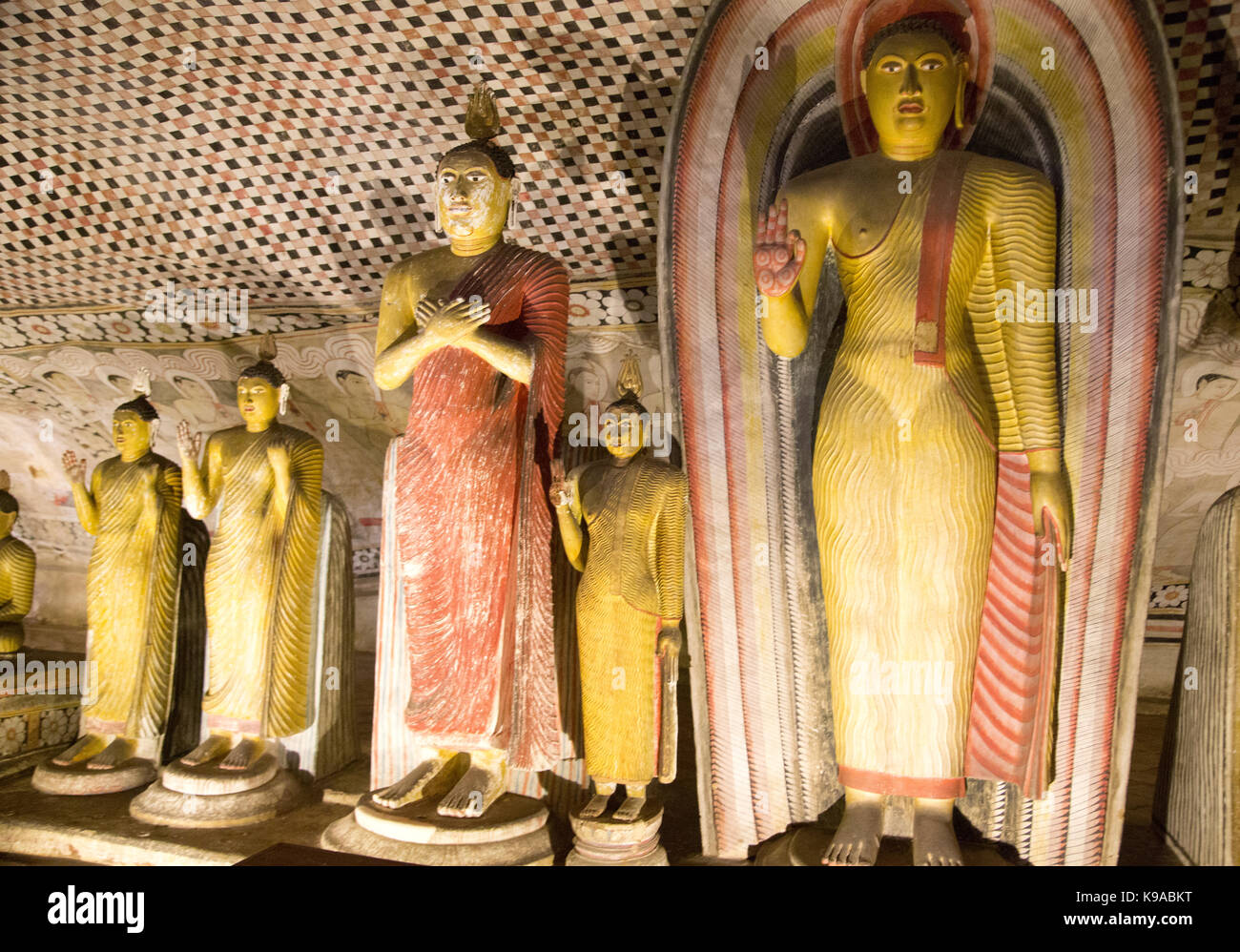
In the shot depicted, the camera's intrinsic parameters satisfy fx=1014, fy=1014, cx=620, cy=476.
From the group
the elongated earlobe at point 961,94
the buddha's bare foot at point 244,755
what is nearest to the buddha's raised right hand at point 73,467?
the buddha's bare foot at point 244,755

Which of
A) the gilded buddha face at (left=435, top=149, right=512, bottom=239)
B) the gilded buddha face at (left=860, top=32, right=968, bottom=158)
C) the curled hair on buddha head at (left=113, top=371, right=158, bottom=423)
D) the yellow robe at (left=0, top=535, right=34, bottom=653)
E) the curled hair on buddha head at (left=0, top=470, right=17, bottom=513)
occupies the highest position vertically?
the gilded buddha face at (left=860, top=32, right=968, bottom=158)

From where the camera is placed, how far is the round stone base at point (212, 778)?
3908mm

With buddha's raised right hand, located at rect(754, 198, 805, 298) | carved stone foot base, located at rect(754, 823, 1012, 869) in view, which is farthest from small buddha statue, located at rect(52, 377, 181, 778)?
buddha's raised right hand, located at rect(754, 198, 805, 298)

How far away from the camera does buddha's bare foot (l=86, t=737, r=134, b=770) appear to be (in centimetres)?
429

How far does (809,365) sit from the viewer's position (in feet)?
12.0

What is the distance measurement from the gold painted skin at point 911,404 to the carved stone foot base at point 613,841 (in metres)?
0.60

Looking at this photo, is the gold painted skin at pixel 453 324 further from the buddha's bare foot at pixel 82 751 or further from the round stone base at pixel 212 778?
the buddha's bare foot at pixel 82 751

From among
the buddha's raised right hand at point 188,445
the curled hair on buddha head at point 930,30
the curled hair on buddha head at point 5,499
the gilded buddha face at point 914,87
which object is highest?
the curled hair on buddha head at point 930,30

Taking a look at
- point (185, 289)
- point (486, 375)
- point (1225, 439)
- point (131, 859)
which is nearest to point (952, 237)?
point (486, 375)

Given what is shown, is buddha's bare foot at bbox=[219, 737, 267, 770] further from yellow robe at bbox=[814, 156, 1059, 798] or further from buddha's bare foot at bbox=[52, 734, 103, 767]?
yellow robe at bbox=[814, 156, 1059, 798]

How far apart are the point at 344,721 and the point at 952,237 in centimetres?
319

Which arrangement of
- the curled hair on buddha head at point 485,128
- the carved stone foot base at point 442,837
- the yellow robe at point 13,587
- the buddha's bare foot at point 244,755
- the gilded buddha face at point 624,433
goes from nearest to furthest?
the carved stone foot base at point 442,837 < the gilded buddha face at point 624,433 < the curled hair on buddha head at point 485,128 < the buddha's bare foot at point 244,755 < the yellow robe at point 13,587

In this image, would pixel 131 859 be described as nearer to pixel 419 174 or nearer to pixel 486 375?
pixel 486 375

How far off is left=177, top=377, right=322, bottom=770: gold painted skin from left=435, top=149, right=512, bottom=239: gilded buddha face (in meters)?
1.28
